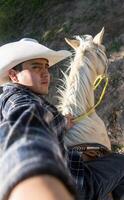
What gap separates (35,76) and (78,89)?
2.76 feet

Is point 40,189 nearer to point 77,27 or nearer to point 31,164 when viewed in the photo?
point 31,164

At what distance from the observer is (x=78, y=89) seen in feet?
10.1

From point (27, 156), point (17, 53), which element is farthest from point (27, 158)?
point (17, 53)

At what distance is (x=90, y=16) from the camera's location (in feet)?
26.4

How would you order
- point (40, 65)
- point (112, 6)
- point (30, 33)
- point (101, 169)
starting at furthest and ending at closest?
point (30, 33), point (112, 6), point (101, 169), point (40, 65)

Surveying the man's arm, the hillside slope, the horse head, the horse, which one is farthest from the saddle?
the hillside slope

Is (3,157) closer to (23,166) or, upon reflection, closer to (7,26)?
(23,166)

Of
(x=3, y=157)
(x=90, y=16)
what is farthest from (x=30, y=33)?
(x=3, y=157)

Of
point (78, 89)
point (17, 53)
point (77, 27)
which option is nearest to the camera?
point (17, 53)

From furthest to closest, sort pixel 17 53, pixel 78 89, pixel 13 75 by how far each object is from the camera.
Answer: pixel 78 89, pixel 13 75, pixel 17 53

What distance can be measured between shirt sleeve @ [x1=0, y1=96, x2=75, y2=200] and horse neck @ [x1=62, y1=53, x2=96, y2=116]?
2.40 meters

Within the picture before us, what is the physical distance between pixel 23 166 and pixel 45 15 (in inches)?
336

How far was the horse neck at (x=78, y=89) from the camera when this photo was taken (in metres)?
3.09

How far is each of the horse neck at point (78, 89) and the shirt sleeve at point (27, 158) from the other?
2397 mm
